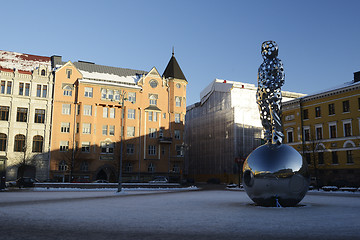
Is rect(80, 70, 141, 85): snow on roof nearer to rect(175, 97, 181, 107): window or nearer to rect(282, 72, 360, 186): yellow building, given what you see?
rect(175, 97, 181, 107): window

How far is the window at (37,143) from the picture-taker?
5162 centimetres

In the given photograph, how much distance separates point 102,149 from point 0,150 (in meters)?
14.6

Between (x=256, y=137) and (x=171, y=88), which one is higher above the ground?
(x=171, y=88)

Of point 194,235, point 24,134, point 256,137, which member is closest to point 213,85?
point 256,137

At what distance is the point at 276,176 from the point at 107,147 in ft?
148

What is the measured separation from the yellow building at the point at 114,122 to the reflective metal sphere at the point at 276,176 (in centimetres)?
3966

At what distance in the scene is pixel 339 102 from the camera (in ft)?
154

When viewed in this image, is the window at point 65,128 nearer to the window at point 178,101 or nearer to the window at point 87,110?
the window at point 87,110

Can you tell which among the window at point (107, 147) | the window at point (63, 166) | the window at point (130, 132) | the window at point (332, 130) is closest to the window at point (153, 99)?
the window at point (130, 132)

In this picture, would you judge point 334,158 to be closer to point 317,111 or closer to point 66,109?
point 317,111

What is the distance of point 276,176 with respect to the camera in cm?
1346

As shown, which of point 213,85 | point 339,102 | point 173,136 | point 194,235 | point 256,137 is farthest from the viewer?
point 213,85

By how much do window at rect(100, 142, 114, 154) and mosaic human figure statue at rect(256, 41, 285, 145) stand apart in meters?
43.1

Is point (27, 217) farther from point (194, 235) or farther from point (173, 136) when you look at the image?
point (173, 136)
